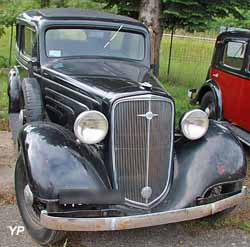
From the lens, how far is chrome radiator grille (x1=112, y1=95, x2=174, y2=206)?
351cm

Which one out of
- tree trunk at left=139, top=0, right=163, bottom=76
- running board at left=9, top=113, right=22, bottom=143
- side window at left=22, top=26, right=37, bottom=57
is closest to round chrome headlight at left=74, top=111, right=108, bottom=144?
side window at left=22, top=26, right=37, bottom=57

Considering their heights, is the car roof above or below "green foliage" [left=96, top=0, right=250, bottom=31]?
above

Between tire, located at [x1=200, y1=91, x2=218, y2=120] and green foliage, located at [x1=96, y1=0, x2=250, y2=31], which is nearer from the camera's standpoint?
tire, located at [x1=200, y1=91, x2=218, y2=120]

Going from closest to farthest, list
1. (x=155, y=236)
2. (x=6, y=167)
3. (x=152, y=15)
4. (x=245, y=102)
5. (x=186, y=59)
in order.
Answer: (x=155, y=236)
(x=6, y=167)
(x=245, y=102)
(x=152, y=15)
(x=186, y=59)

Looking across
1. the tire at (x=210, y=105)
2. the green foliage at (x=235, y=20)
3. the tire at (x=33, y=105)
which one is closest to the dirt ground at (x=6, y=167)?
the tire at (x=33, y=105)

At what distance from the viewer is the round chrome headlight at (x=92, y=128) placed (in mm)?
3434

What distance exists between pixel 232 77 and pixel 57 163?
4175 millimetres

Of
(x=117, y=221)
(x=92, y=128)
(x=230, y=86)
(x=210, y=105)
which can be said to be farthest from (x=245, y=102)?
(x=117, y=221)

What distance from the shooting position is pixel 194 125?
381 cm

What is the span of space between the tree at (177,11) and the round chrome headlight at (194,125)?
4171 millimetres

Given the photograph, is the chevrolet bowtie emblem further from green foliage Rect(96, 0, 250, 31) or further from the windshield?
green foliage Rect(96, 0, 250, 31)

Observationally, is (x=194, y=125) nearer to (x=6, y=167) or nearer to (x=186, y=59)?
(x=6, y=167)

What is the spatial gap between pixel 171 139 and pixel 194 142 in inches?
13.0

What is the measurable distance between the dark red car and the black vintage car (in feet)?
7.50
